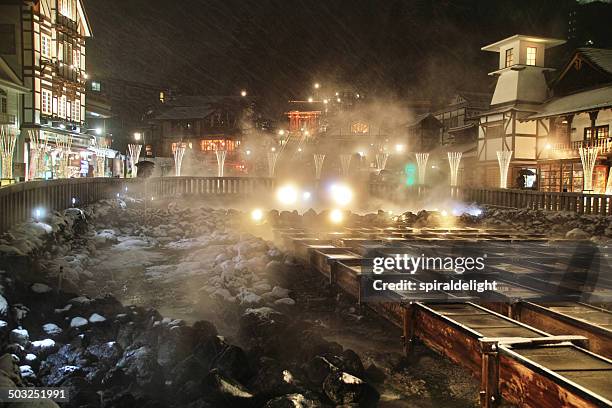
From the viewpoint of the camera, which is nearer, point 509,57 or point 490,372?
point 490,372

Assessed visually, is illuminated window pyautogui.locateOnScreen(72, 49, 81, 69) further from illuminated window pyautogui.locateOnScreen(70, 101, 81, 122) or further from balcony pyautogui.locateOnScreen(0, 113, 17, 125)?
balcony pyautogui.locateOnScreen(0, 113, 17, 125)

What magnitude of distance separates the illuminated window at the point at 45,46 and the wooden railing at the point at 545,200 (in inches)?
1260

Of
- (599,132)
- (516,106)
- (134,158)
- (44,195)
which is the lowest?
(44,195)

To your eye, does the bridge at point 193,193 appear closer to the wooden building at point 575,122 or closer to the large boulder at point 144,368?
the wooden building at point 575,122

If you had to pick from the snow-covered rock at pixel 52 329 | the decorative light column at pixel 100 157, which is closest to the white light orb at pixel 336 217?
the snow-covered rock at pixel 52 329

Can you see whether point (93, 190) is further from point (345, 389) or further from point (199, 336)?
point (345, 389)

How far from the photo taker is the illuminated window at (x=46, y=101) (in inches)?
1400

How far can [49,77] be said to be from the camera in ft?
120

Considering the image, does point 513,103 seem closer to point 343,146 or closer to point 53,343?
point 343,146

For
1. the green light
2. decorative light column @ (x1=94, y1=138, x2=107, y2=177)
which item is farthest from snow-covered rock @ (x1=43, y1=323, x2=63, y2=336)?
the green light

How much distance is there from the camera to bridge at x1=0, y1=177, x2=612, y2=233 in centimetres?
1592

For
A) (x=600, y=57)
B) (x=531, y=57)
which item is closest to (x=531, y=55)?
(x=531, y=57)

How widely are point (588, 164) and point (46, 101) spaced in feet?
123

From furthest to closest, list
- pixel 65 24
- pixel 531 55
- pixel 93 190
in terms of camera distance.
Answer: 1. pixel 65 24
2. pixel 531 55
3. pixel 93 190
